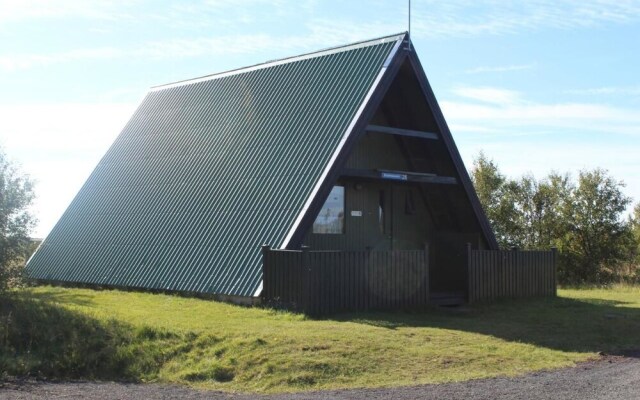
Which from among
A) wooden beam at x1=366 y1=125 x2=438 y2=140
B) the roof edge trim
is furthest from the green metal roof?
wooden beam at x1=366 y1=125 x2=438 y2=140

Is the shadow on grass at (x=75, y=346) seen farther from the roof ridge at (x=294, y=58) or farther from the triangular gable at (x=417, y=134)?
the roof ridge at (x=294, y=58)

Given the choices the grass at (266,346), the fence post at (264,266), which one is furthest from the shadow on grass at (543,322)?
the fence post at (264,266)

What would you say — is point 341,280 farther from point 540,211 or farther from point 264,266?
point 540,211

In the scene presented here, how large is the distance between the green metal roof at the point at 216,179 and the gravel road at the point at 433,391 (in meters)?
6.92

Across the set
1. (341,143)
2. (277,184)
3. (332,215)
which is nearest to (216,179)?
(277,184)

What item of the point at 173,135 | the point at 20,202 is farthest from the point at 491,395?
the point at 173,135

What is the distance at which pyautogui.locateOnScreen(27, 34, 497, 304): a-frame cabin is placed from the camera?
734 inches

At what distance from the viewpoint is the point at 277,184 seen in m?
19.0

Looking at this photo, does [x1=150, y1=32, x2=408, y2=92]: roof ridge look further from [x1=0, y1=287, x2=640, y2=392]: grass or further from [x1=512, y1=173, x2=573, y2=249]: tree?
[x1=512, y1=173, x2=573, y2=249]: tree

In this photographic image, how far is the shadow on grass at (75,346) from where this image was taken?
11.3 m

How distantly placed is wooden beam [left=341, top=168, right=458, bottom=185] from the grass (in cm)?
415

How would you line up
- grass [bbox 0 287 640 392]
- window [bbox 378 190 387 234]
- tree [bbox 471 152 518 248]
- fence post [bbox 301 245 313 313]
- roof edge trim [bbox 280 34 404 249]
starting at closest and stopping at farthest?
grass [bbox 0 287 640 392], fence post [bbox 301 245 313 313], roof edge trim [bbox 280 34 404 249], window [bbox 378 190 387 234], tree [bbox 471 152 518 248]

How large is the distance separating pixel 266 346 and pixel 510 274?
11660 millimetres

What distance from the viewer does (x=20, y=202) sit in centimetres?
1524
